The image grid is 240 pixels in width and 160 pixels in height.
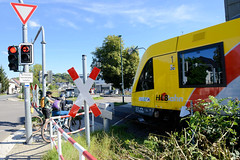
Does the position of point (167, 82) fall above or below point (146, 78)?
below

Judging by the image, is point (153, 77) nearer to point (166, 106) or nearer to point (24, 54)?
point (166, 106)

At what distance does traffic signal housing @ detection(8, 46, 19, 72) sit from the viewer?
6536 millimetres

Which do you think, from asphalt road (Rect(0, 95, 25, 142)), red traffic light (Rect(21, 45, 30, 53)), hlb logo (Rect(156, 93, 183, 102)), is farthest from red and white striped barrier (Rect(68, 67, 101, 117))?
asphalt road (Rect(0, 95, 25, 142))

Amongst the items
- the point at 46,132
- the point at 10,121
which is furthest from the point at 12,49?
the point at 10,121

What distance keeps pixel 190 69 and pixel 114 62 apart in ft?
64.5

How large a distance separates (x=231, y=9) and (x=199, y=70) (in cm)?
786

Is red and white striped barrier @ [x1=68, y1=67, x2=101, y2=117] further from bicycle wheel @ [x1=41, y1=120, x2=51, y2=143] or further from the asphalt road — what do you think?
the asphalt road

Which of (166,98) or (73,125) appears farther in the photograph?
(73,125)

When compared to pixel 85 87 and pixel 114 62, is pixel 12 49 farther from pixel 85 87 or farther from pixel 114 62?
pixel 114 62

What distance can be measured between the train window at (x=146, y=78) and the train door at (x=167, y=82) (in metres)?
0.24

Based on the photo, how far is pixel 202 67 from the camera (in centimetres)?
557

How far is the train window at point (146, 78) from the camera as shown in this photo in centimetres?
699

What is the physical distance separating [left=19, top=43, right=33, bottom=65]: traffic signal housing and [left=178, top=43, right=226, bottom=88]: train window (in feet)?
16.9

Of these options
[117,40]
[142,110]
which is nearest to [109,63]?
[117,40]
